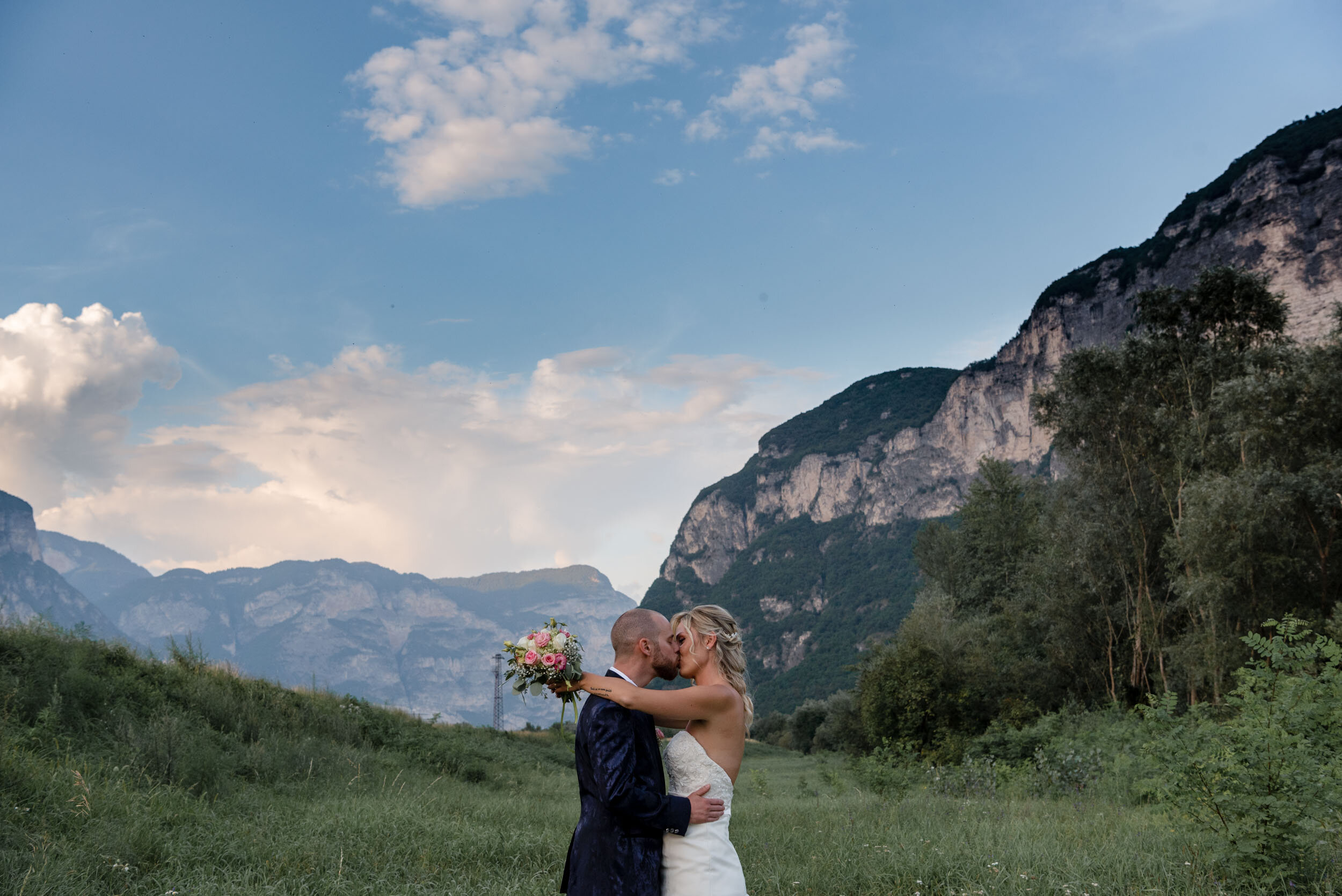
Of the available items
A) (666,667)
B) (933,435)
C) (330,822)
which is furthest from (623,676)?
(933,435)

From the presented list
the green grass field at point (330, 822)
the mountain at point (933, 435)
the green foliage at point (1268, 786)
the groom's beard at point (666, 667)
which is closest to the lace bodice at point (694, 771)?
the groom's beard at point (666, 667)

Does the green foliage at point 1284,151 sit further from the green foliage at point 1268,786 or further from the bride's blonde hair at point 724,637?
the bride's blonde hair at point 724,637

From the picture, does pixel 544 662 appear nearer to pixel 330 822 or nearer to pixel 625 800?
pixel 625 800

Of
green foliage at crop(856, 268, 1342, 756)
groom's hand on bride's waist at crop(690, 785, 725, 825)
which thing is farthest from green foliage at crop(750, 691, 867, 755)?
groom's hand on bride's waist at crop(690, 785, 725, 825)

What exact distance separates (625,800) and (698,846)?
0.45m

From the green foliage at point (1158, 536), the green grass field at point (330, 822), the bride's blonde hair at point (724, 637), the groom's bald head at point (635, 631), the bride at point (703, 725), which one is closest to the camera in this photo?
the bride at point (703, 725)

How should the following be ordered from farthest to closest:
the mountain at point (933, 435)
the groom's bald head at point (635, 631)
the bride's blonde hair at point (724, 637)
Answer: the mountain at point (933, 435) → the bride's blonde hair at point (724, 637) → the groom's bald head at point (635, 631)

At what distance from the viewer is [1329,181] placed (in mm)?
55031

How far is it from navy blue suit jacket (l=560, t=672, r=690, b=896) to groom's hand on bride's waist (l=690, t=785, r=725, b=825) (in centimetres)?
3

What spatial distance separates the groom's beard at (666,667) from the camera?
10.6ft

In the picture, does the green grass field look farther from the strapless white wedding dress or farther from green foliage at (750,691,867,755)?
green foliage at (750,691,867,755)

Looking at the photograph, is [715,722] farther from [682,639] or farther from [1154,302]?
[1154,302]

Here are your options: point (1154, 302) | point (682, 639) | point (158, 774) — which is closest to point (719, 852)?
point (682, 639)

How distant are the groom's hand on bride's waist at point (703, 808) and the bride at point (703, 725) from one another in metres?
0.04
